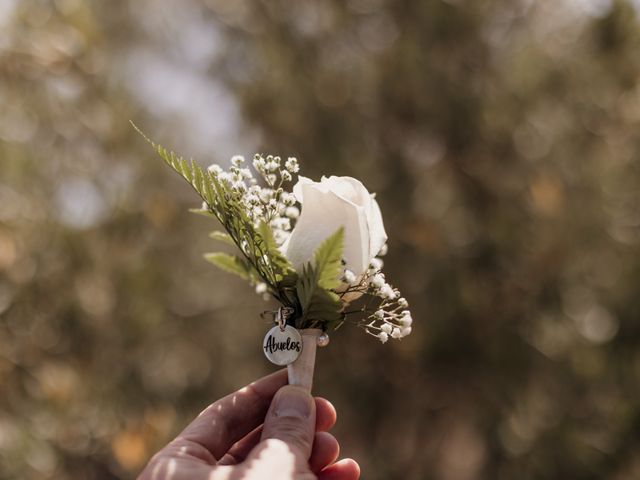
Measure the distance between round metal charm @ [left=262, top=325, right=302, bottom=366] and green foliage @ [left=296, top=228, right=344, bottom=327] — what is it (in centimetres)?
2

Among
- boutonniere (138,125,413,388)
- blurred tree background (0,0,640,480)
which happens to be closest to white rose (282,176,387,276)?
boutonniere (138,125,413,388)

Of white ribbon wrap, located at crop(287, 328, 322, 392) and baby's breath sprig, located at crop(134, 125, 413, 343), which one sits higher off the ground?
baby's breath sprig, located at crop(134, 125, 413, 343)

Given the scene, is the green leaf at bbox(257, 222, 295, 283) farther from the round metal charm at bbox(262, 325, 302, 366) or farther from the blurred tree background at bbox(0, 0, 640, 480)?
the blurred tree background at bbox(0, 0, 640, 480)

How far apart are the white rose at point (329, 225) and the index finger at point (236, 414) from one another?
0.16 meters

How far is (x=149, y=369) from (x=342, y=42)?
1.02 metres

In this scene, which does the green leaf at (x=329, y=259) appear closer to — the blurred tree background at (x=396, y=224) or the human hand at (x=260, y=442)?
the human hand at (x=260, y=442)

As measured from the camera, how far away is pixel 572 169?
5.38ft

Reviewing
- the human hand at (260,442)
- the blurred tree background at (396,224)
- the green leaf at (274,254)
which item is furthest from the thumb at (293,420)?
the blurred tree background at (396,224)

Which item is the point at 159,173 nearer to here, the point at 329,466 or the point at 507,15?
the point at 507,15

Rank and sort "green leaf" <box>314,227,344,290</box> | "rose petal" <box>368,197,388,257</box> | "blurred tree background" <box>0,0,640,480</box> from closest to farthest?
"green leaf" <box>314,227,344,290</box>
"rose petal" <box>368,197,388,257</box>
"blurred tree background" <box>0,0,640,480</box>

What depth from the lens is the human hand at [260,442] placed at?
0.58 m

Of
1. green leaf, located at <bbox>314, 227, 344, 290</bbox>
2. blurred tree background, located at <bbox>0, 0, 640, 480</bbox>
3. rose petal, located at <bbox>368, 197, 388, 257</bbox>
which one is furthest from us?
blurred tree background, located at <bbox>0, 0, 640, 480</bbox>

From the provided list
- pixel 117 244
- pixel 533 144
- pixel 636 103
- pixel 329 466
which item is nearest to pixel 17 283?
pixel 117 244

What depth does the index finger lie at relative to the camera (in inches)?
26.9
